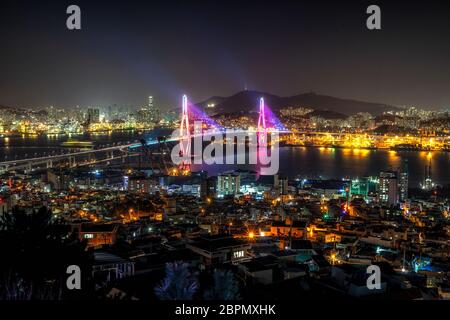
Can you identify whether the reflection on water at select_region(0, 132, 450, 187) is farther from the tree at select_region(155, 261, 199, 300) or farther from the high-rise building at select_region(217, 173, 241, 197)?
the tree at select_region(155, 261, 199, 300)

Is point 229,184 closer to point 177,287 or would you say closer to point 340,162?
point 340,162

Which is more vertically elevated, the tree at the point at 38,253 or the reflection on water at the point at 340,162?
the tree at the point at 38,253

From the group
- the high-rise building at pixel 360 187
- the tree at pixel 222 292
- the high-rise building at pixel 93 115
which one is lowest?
the high-rise building at pixel 360 187

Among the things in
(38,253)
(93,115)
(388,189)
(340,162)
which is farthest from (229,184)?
(93,115)

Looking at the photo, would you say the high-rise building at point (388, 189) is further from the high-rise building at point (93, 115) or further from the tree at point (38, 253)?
the high-rise building at point (93, 115)

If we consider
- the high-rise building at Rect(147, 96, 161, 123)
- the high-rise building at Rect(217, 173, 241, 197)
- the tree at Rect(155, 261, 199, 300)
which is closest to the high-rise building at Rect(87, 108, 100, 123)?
the high-rise building at Rect(147, 96, 161, 123)

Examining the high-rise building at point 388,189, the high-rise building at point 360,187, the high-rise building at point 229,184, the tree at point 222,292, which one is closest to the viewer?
the tree at point 222,292

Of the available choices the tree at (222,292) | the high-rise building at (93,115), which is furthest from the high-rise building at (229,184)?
the high-rise building at (93,115)

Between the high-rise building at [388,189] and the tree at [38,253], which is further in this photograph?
the high-rise building at [388,189]
